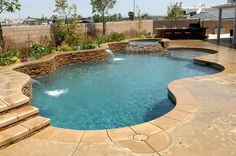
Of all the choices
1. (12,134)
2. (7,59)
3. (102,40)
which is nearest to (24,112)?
(12,134)

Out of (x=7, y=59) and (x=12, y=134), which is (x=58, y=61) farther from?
(x=12, y=134)

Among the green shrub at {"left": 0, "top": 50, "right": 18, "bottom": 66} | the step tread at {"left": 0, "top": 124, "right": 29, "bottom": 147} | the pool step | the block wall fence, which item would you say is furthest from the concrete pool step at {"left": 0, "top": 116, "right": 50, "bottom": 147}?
the block wall fence

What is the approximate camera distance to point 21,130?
4.77 meters

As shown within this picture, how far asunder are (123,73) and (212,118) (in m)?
6.68

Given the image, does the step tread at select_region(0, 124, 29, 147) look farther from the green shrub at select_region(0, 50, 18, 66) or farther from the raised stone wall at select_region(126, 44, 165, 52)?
the raised stone wall at select_region(126, 44, 165, 52)

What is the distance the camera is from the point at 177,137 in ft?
14.9

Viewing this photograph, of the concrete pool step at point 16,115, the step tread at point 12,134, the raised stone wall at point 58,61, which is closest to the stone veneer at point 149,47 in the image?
the raised stone wall at point 58,61

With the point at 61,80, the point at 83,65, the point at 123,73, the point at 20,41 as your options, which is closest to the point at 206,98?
the point at 123,73

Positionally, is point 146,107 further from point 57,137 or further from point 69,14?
point 69,14

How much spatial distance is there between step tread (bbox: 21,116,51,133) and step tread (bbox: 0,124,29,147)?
112 mm

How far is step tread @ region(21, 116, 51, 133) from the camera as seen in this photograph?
4918 mm

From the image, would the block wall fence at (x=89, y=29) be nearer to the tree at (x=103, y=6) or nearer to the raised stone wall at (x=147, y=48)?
the tree at (x=103, y=6)

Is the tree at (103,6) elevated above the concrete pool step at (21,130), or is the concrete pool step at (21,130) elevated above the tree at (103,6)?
the tree at (103,6)

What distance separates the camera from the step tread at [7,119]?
4.80m
